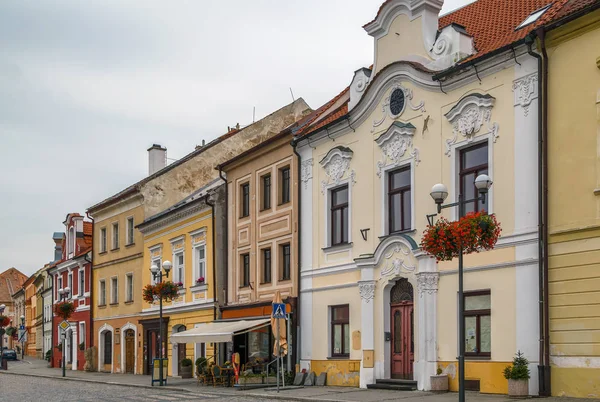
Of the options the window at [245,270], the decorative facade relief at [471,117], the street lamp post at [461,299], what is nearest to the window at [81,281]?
the window at [245,270]

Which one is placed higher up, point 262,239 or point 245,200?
point 245,200

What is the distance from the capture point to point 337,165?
79.2 ft

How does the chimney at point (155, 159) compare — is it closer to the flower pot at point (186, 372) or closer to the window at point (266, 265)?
the flower pot at point (186, 372)

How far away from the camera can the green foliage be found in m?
16.8

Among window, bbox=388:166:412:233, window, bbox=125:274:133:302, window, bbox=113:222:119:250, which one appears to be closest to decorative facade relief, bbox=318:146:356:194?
window, bbox=388:166:412:233

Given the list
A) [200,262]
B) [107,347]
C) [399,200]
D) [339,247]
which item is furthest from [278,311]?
[107,347]

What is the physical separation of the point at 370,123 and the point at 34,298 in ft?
221

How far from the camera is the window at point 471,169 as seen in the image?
19.0 m

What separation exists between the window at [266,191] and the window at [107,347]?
17.5 m

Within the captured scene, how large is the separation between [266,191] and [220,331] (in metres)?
5.41

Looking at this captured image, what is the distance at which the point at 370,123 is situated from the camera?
2284cm

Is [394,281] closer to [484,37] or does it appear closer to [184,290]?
[484,37]

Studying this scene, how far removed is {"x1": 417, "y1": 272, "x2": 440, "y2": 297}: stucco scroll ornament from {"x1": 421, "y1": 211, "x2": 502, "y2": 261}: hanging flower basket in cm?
523

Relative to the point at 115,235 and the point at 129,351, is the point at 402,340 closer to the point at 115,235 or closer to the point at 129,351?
the point at 129,351
